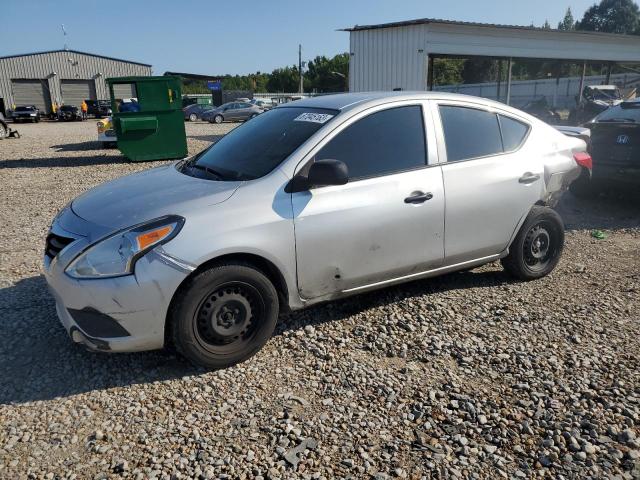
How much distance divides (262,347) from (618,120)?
6.87m

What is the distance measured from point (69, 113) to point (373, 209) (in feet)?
136

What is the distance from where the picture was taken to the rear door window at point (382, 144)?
3.73 m

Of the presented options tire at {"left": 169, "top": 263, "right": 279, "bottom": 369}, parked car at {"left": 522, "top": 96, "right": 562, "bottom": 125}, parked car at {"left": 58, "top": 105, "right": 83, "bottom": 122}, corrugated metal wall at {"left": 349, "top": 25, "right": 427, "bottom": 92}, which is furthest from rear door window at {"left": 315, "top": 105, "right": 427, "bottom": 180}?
parked car at {"left": 58, "top": 105, "right": 83, "bottom": 122}

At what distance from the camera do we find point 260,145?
3973 millimetres

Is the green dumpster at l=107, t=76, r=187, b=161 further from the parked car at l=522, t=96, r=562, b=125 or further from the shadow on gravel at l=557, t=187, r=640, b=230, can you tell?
the parked car at l=522, t=96, r=562, b=125

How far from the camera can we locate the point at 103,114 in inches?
1674

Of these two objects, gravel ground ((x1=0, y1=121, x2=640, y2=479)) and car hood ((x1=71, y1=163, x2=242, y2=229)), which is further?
car hood ((x1=71, y1=163, x2=242, y2=229))

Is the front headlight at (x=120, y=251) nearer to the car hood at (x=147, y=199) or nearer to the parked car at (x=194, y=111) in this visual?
the car hood at (x=147, y=199)

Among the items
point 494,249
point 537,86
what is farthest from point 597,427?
point 537,86

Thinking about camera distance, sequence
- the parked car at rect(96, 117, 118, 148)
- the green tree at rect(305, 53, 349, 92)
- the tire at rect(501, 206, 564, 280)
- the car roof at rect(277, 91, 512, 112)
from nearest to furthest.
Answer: the car roof at rect(277, 91, 512, 112) < the tire at rect(501, 206, 564, 280) < the parked car at rect(96, 117, 118, 148) < the green tree at rect(305, 53, 349, 92)

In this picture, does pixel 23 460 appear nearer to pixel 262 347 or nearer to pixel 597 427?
pixel 262 347

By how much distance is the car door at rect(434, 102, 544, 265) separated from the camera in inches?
164

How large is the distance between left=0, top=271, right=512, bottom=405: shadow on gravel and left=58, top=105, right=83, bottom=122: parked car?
39380mm

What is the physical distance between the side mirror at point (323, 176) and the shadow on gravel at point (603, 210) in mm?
4801
